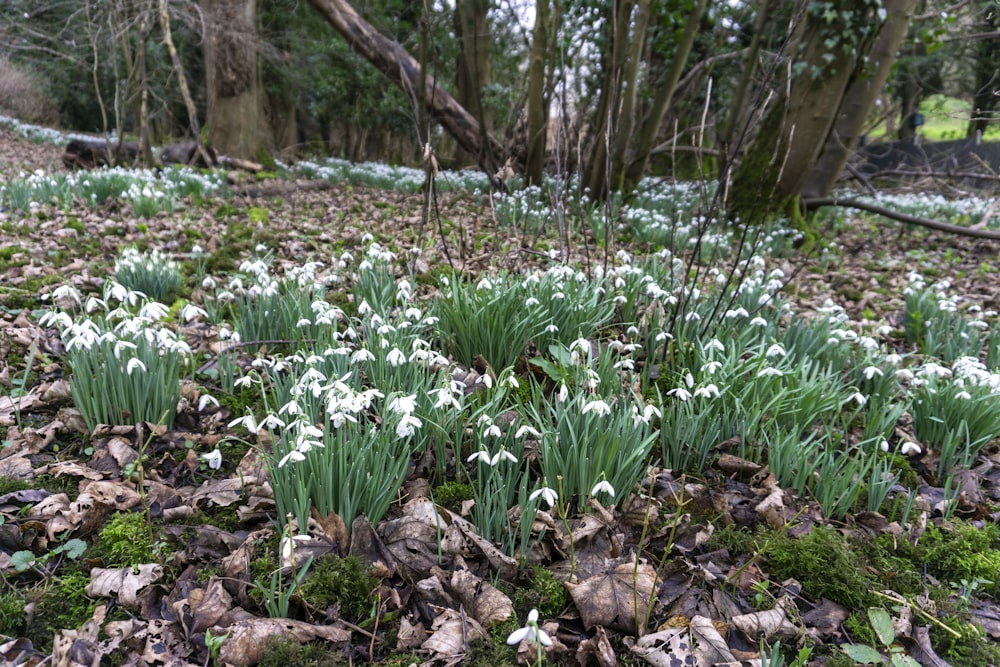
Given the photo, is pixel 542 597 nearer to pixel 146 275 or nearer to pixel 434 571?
pixel 434 571

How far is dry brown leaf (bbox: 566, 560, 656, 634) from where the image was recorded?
5.57 feet

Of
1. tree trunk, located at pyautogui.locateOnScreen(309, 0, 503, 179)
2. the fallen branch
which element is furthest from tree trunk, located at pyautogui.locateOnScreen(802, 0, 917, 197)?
tree trunk, located at pyautogui.locateOnScreen(309, 0, 503, 179)

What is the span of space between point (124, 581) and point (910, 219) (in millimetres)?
7057

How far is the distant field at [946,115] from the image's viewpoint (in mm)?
4465

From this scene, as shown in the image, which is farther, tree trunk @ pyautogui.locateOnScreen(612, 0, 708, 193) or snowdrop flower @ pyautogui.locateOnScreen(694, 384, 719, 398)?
tree trunk @ pyautogui.locateOnScreen(612, 0, 708, 193)

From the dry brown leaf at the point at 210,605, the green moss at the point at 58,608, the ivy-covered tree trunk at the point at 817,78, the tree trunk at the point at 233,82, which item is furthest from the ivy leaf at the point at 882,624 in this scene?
the tree trunk at the point at 233,82

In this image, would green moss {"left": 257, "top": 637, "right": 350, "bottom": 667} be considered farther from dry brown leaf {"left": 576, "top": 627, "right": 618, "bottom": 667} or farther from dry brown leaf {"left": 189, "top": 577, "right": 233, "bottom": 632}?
dry brown leaf {"left": 576, "top": 627, "right": 618, "bottom": 667}

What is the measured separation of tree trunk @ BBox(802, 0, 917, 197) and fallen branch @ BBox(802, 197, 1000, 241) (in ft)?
1.34

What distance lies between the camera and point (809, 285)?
18.9ft

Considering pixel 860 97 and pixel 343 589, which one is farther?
pixel 860 97

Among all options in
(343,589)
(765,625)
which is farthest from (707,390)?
(343,589)

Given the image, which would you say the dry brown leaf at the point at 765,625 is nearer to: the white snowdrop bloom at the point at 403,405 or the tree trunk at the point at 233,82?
the white snowdrop bloom at the point at 403,405

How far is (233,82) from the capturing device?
10.8m

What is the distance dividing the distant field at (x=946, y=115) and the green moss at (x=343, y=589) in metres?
4.55
